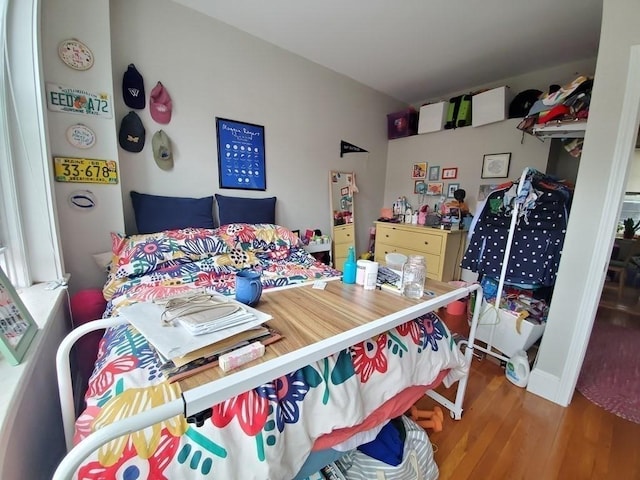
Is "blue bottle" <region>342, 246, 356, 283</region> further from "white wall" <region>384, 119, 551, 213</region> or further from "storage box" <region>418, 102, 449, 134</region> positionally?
"storage box" <region>418, 102, 449, 134</region>

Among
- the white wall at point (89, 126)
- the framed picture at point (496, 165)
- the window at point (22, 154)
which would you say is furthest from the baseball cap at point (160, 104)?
the framed picture at point (496, 165)

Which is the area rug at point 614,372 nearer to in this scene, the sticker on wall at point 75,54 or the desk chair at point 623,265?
the desk chair at point 623,265

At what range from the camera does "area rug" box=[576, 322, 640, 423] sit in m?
1.66

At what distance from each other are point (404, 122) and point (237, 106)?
84.2 inches

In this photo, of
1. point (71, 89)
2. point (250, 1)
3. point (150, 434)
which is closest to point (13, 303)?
point (150, 434)

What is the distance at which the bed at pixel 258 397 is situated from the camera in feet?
1.93

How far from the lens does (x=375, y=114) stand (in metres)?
3.46

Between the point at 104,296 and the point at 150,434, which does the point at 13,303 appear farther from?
the point at 150,434

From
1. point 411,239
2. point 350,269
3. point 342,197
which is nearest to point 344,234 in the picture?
point 342,197

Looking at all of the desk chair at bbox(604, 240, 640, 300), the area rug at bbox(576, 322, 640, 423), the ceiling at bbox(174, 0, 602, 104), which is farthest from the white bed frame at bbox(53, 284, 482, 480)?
the desk chair at bbox(604, 240, 640, 300)

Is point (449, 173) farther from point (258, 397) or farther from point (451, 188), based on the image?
point (258, 397)

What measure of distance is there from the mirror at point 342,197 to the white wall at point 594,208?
209 cm

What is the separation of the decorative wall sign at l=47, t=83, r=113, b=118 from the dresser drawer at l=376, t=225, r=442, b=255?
279cm

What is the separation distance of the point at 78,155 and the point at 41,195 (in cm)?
40
